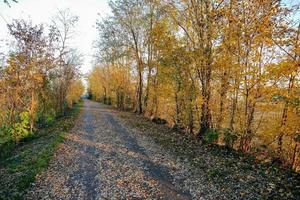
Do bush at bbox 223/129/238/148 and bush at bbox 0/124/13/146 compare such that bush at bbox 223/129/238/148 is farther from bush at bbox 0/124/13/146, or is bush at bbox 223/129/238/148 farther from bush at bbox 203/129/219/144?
bush at bbox 0/124/13/146

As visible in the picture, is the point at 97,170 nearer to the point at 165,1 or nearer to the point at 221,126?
the point at 221,126

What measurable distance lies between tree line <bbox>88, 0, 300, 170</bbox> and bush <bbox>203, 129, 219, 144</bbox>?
0.05 meters

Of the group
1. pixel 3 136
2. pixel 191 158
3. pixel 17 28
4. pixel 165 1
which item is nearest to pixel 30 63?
pixel 17 28

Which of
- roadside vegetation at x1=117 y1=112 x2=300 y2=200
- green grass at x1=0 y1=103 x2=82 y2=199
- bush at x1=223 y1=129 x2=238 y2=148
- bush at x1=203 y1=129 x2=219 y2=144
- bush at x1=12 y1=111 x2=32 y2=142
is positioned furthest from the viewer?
bush at x1=12 y1=111 x2=32 y2=142

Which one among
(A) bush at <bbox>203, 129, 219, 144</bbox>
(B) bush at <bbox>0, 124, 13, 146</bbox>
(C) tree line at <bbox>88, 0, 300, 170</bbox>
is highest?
(C) tree line at <bbox>88, 0, 300, 170</bbox>

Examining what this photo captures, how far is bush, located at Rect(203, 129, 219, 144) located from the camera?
12375 millimetres

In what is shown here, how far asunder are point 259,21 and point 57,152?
1005cm

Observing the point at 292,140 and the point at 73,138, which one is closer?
the point at 292,140

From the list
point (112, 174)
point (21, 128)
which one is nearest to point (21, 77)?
point (21, 128)

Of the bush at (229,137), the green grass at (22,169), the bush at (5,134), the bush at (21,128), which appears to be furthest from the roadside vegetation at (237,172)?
the bush at (5,134)

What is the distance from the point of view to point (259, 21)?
937cm

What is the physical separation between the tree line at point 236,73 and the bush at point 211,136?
0.17 feet

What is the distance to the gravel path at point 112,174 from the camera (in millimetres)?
7117

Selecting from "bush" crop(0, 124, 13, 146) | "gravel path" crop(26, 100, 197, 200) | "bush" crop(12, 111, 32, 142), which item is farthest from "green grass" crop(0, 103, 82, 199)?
"bush" crop(12, 111, 32, 142)
